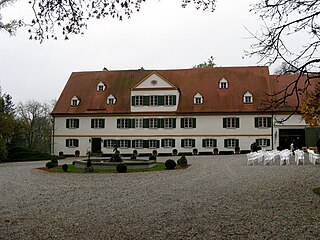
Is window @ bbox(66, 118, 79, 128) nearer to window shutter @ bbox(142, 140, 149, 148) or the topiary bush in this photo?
window shutter @ bbox(142, 140, 149, 148)

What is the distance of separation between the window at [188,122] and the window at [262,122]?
6.17 meters

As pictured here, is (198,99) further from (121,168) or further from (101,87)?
(121,168)

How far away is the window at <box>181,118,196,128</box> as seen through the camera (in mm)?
44094

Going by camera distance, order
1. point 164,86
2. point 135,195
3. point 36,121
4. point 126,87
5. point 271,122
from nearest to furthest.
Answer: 1. point 135,195
2. point 271,122
3. point 164,86
4. point 126,87
5. point 36,121

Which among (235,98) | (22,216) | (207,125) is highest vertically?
(235,98)

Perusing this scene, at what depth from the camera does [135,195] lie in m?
14.4

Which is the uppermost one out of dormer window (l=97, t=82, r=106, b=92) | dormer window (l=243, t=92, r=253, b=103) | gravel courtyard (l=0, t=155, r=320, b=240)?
dormer window (l=97, t=82, r=106, b=92)

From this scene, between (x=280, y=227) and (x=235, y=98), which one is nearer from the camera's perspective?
(x=280, y=227)

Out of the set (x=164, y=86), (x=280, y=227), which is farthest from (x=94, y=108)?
(x=280, y=227)

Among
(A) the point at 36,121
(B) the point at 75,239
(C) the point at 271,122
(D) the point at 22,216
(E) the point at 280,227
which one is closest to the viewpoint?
(B) the point at 75,239

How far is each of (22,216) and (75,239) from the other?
3324 millimetres

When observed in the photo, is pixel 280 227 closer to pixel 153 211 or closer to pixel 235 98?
pixel 153 211

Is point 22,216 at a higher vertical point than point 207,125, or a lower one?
lower

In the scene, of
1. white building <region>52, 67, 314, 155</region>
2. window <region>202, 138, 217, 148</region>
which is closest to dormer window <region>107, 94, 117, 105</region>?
white building <region>52, 67, 314, 155</region>
